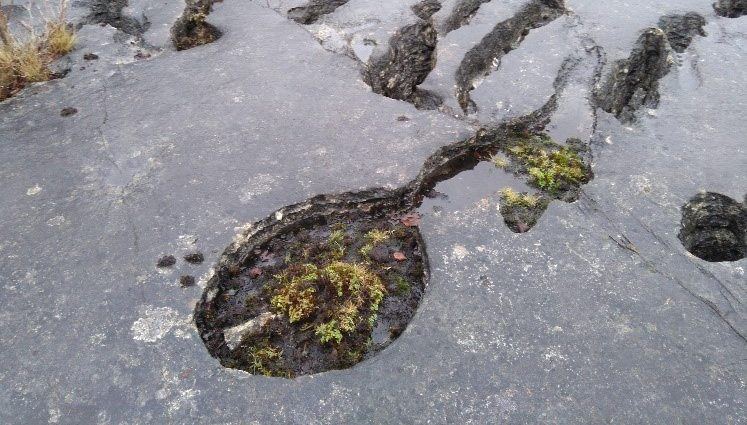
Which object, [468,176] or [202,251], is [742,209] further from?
[202,251]

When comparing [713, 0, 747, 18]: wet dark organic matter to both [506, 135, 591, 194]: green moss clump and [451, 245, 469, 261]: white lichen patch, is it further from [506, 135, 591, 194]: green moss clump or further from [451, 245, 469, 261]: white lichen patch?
[451, 245, 469, 261]: white lichen patch

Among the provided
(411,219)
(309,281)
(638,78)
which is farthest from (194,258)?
(638,78)

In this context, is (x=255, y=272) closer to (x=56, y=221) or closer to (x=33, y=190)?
(x=56, y=221)

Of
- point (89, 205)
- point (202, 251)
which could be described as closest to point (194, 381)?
point (202, 251)

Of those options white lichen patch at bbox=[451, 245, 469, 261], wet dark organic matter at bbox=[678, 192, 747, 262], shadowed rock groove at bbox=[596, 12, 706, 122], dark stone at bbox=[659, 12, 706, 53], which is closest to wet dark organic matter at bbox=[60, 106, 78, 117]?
white lichen patch at bbox=[451, 245, 469, 261]

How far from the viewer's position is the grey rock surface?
81.9 inches

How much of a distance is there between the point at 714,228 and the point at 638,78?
4.89 ft

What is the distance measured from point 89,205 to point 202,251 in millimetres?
736

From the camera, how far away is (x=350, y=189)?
2930 mm

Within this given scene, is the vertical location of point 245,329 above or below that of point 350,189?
below

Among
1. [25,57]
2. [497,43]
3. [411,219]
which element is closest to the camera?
[411,219]

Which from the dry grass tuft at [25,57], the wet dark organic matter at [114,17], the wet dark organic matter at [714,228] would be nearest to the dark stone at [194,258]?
the dry grass tuft at [25,57]

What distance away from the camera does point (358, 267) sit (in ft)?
8.48

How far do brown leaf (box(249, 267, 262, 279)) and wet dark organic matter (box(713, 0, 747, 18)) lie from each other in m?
4.19
